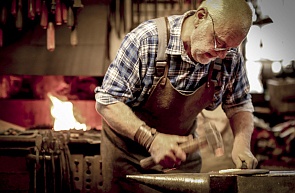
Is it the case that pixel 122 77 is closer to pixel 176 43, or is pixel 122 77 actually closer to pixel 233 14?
pixel 176 43

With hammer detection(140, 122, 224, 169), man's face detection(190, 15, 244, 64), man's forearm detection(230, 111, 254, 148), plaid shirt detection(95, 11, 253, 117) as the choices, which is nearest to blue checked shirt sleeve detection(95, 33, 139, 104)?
plaid shirt detection(95, 11, 253, 117)

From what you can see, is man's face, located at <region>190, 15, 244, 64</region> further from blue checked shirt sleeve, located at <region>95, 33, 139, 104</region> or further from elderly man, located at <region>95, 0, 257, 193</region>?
blue checked shirt sleeve, located at <region>95, 33, 139, 104</region>

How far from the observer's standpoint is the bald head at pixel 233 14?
9.82 feet

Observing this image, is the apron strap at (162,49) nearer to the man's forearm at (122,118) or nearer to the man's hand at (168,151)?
the man's forearm at (122,118)

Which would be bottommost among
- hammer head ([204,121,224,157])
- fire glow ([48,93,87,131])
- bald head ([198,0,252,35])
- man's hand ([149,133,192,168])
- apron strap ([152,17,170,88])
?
fire glow ([48,93,87,131])

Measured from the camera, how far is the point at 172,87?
347 centimetres

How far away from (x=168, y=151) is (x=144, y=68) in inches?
25.7

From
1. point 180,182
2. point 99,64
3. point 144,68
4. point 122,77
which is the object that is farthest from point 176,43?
point 99,64

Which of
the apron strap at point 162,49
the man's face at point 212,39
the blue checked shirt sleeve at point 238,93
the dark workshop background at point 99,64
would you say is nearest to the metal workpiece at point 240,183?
the man's face at point 212,39

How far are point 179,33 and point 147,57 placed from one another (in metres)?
0.26

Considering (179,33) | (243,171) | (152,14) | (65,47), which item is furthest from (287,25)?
(243,171)

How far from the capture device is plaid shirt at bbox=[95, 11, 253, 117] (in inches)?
130

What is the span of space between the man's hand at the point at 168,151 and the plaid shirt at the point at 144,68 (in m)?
0.44

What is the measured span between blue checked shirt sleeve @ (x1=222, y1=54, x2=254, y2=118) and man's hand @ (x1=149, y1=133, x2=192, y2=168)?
827mm
